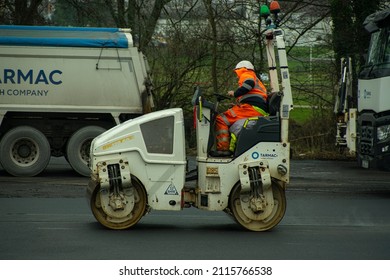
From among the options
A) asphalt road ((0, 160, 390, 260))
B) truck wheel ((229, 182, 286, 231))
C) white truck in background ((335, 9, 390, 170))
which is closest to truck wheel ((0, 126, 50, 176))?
asphalt road ((0, 160, 390, 260))

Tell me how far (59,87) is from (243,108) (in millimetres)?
7494

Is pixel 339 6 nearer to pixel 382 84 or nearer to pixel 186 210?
pixel 382 84

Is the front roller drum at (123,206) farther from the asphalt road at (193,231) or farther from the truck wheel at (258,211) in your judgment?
the truck wheel at (258,211)

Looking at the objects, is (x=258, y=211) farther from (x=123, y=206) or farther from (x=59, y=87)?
(x=59, y=87)

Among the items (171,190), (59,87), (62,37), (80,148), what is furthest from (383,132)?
(62,37)

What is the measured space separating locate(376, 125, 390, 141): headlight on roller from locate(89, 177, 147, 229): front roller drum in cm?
539

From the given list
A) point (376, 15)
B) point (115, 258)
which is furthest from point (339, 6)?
point (115, 258)

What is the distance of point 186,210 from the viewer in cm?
1373

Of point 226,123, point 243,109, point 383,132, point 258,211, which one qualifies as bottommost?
point 258,211

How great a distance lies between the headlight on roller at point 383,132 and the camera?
15211mm

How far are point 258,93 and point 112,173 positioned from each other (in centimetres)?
200

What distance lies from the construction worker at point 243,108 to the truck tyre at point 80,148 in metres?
7.06

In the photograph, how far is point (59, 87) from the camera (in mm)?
18359

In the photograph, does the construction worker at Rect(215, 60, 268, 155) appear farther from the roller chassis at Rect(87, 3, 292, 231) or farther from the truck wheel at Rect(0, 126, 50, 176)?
the truck wheel at Rect(0, 126, 50, 176)
